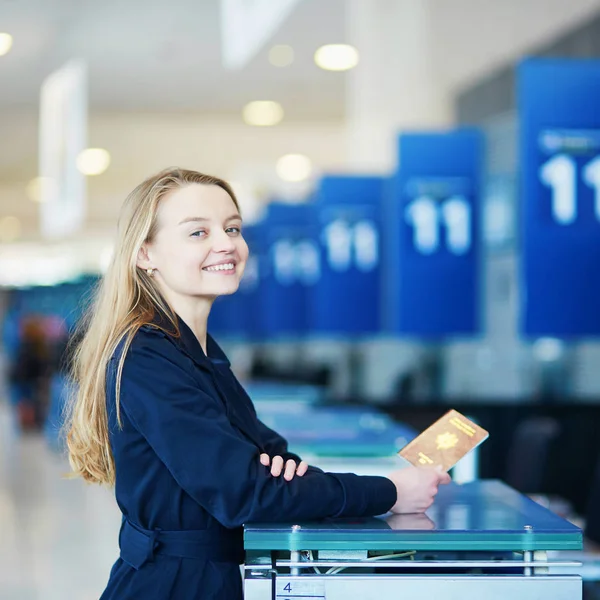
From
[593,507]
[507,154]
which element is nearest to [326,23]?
[507,154]

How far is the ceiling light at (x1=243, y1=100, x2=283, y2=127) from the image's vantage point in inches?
599

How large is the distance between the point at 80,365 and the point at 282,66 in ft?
36.9

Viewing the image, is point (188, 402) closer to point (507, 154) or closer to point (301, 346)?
point (507, 154)

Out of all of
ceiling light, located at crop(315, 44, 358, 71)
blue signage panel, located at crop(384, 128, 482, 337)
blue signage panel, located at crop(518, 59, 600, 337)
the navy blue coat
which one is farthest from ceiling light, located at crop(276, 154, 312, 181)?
the navy blue coat

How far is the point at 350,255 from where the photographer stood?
31.9 feet

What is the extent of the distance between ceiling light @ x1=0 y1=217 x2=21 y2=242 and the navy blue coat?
28242 mm

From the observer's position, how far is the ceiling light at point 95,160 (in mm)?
18016

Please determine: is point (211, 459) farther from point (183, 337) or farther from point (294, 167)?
point (294, 167)

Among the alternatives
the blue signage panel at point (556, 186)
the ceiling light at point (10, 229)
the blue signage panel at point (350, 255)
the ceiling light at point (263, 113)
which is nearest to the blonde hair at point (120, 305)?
the blue signage panel at point (556, 186)

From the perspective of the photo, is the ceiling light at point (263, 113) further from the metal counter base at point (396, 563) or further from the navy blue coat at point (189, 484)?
the metal counter base at point (396, 563)

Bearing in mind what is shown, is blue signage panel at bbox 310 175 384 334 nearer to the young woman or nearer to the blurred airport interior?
the blurred airport interior

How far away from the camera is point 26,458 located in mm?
11992

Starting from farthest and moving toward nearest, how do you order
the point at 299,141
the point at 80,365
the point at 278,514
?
the point at 299,141
the point at 80,365
the point at 278,514

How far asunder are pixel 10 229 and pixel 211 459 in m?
33.3
